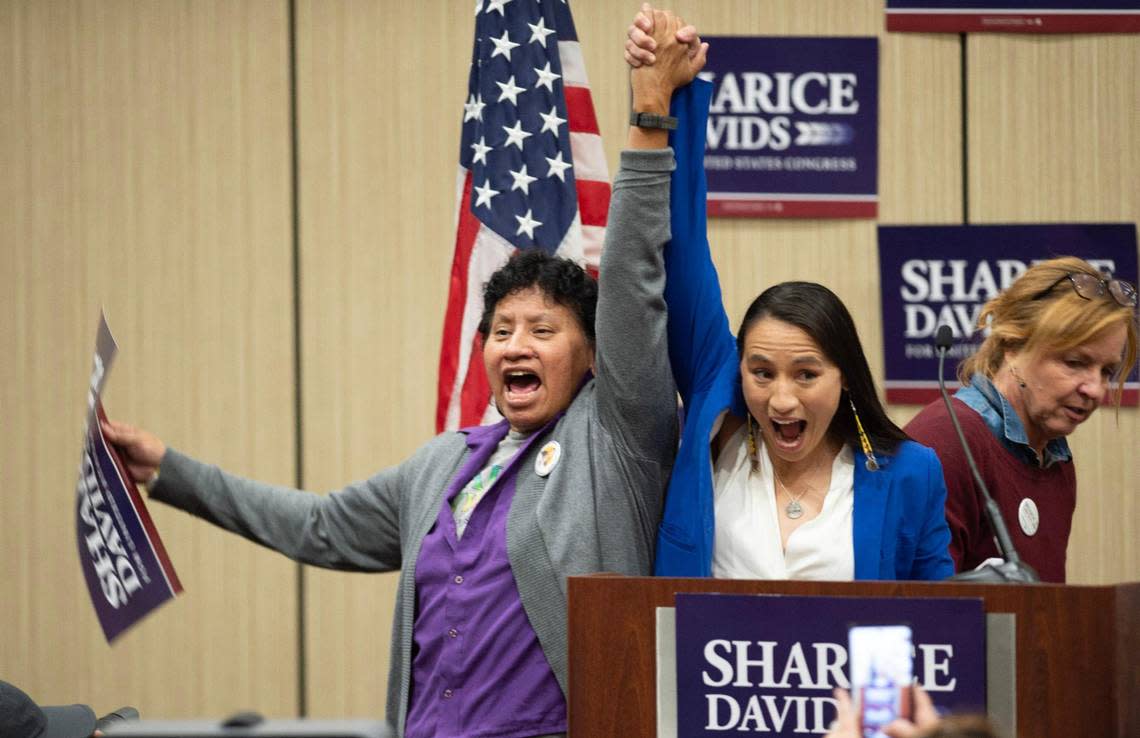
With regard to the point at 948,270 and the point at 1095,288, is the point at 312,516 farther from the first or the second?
the point at 948,270

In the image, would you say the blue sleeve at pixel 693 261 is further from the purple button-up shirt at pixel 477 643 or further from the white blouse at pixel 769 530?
the purple button-up shirt at pixel 477 643

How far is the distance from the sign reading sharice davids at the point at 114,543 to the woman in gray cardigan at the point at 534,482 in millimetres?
123

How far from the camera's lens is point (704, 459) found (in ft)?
6.22

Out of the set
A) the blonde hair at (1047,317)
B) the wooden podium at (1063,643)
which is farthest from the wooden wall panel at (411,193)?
the wooden podium at (1063,643)

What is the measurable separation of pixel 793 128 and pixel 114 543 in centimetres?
254

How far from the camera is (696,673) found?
61.1 inches

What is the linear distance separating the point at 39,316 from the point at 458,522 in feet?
8.05

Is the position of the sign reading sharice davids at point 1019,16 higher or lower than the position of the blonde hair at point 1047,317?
higher

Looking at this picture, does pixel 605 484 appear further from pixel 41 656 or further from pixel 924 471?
pixel 41 656

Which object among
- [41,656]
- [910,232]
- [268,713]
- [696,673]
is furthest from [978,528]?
[41,656]

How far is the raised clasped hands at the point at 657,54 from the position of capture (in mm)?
1940

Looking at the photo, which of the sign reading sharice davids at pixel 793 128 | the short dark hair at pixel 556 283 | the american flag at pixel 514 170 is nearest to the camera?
the short dark hair at pixel 556 283

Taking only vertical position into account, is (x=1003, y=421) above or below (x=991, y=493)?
above

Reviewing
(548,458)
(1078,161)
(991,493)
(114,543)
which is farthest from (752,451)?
(1078,161)
